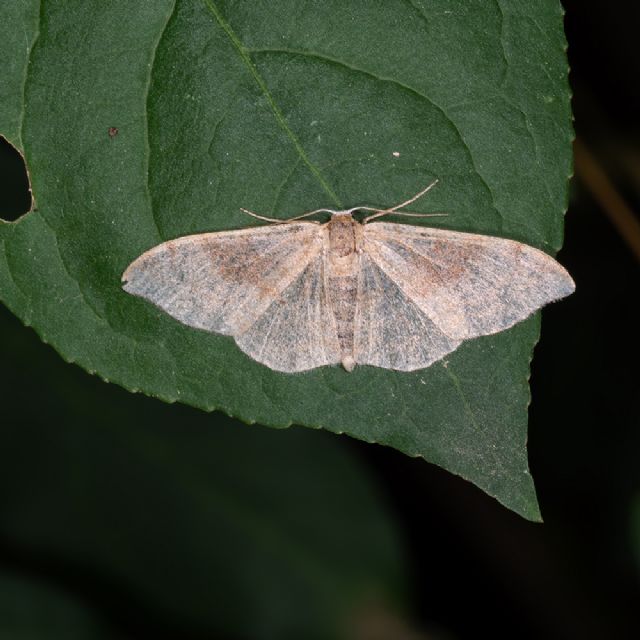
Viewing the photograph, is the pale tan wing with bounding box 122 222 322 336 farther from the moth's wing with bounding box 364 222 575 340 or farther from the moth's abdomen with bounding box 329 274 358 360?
the moth's wing with bounding box 364 222 575 340

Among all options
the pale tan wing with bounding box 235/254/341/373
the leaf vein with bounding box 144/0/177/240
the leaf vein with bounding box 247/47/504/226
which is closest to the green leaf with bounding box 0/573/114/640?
the pale tan wing with bounding box 235/254/341/373

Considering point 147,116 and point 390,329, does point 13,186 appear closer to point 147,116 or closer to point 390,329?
point 147,116

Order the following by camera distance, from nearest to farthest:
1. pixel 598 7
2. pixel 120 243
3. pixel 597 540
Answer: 1. pixel 120 243
2. pixel 598 7
3. pixel 597 540

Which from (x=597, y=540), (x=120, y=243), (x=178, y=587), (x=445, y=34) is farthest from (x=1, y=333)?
(x=597, y=540)

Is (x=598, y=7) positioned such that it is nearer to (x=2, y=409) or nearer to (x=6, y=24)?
(x=6, y=24)

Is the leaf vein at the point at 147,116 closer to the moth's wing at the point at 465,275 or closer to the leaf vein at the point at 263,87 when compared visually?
the leaf vein at the point at 263,87

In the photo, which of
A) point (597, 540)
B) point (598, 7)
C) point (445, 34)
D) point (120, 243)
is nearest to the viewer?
point (445, 34)

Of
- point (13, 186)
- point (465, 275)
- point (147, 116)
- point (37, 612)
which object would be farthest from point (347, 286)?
point (37, 612)
